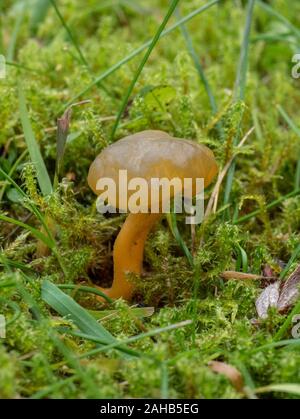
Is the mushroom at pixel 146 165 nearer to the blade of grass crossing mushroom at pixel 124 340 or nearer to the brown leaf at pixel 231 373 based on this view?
the blade of grass crossing mushroom at pixel 124 340

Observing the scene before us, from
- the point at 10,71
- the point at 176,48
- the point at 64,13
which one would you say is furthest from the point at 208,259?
the point at 64,13

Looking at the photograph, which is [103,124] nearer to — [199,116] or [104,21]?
[199,116]

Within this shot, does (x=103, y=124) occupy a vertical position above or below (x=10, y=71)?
below
